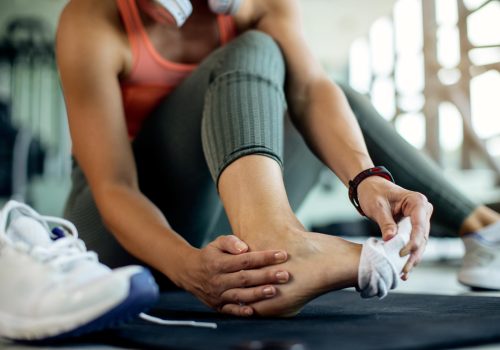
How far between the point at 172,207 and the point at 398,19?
6.76 metres

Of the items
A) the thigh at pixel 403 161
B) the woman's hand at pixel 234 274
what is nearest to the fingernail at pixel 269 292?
the woman's hand at pixel 234 274

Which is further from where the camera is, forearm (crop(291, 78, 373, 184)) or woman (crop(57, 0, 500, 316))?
forearm (crop(291, 78, 373, 184))

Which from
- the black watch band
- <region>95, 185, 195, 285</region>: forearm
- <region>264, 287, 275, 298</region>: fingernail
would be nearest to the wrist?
<region>95, 185, 195, 285</region>: forearm

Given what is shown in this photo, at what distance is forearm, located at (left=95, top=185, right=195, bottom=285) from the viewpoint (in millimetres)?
687

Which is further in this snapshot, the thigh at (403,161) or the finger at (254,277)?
the thigh at (403,161)

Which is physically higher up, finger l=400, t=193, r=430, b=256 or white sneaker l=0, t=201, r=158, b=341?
finger l=400, t=193, r=430, b=256

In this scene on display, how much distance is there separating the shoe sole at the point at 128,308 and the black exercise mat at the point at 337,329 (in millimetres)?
33

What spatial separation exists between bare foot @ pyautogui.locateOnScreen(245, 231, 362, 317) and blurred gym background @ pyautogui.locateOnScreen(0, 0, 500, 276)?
2.57m

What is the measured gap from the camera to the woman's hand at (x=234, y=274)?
569 mm

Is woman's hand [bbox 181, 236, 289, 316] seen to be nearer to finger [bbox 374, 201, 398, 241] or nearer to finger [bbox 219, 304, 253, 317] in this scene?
finger [bbox 219, 304, 253, 317]

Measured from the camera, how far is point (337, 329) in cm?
52

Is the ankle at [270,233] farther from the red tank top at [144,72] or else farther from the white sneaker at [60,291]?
the red tank top at [144,72]

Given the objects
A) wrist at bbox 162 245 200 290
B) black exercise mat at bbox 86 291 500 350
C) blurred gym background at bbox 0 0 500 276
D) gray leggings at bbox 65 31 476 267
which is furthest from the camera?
blurred gym background at bbox 0 0 500 276

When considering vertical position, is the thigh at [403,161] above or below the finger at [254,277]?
above
